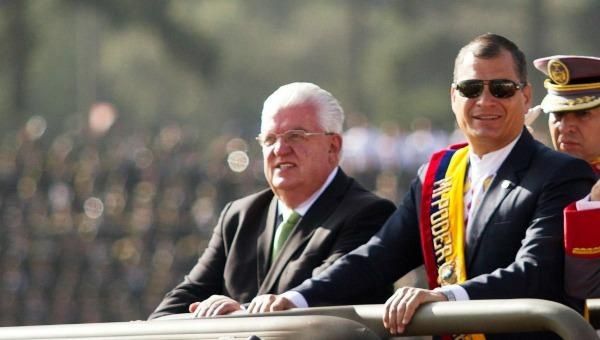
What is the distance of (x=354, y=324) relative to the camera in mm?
3996

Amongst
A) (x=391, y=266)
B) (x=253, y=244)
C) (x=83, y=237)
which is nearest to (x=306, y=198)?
(x=253, y=244)

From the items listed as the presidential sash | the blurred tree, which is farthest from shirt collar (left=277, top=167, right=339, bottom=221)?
the blurred tree

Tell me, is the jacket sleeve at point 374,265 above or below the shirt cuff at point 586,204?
below

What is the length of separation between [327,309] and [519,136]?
39.8 inches

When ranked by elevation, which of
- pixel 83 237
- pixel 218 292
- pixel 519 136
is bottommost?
pixel 83 237

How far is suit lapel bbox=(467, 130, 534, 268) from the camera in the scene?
Answer: 4.80m

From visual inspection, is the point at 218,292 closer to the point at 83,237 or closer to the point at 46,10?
the point at 83,237

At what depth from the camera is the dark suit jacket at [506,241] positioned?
4.57m

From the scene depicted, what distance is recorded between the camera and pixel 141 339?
4.10 m

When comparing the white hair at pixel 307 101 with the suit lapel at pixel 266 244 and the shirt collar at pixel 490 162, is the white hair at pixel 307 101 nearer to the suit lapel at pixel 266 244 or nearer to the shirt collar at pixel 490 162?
the suit lapel at pixel 266 244

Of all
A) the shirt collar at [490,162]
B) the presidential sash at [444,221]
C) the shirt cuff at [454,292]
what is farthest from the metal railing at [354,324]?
the shirt collar at [490,162]

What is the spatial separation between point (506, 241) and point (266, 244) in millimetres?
1141

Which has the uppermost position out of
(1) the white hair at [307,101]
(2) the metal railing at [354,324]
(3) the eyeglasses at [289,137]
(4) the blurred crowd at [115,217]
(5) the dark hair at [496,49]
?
(5) the dark hair at [496,49]

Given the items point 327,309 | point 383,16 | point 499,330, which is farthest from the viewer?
point 383,16
